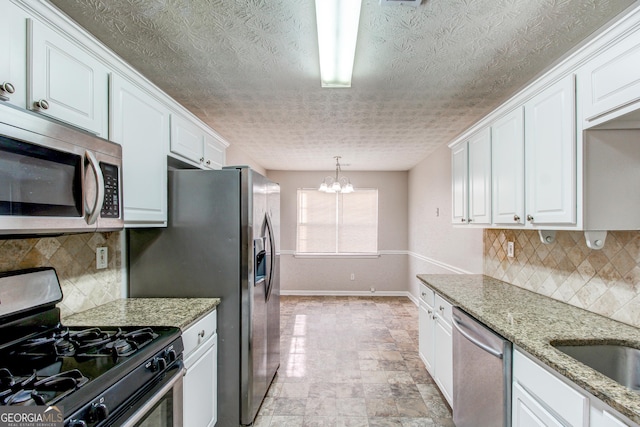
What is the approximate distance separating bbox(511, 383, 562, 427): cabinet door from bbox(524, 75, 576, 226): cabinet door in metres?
0.84

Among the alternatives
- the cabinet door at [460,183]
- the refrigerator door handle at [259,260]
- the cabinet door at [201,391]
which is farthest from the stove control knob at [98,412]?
the cabinet door at [460,183]

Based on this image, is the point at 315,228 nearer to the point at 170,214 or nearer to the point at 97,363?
the point at 170,214

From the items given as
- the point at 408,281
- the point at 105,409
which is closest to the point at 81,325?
the point at 105,409

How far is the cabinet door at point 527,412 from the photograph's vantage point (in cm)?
119

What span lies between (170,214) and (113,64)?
91cm

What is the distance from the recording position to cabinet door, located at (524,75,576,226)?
1442 mm

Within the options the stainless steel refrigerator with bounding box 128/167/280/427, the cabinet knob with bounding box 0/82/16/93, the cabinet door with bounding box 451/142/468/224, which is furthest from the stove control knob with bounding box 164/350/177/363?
the cabinet door with bounding box 451/142/468/224

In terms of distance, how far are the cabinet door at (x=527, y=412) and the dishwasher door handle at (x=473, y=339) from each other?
14 centimetres

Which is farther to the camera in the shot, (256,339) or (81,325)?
(256,339)

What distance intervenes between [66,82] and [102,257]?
106cm

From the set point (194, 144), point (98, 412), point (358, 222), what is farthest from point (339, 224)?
point (98, 412)

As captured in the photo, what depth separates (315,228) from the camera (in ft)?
19.0

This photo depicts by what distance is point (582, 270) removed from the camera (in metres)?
1.75

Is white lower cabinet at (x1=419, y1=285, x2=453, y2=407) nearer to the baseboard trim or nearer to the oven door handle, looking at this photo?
the baseboard trim
